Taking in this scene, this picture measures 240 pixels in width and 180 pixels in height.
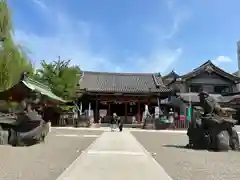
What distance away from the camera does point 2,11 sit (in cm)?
1664

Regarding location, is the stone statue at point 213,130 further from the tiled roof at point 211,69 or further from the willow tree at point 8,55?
the tiled roof at point 211,69

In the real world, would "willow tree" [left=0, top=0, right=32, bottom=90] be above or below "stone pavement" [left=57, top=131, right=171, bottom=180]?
above

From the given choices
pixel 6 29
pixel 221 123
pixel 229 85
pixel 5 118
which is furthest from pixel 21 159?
pixel 229 85

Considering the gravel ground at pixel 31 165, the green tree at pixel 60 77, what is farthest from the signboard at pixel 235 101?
the gravel ground at pixel 31 165

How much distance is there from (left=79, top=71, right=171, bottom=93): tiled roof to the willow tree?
22.4 metres

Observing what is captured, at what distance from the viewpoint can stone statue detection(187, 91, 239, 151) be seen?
13.2 m

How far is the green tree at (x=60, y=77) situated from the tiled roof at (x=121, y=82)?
5.29m

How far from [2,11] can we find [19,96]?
4974 mm

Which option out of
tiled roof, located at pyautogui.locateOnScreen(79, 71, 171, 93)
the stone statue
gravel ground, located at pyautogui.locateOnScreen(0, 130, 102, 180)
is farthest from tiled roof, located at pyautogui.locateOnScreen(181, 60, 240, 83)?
gravel ground, located at pyautogui.locateOnScreen(0, 130, 102, 180)

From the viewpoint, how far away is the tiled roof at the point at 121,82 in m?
40.7

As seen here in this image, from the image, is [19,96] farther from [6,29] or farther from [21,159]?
[21,159]

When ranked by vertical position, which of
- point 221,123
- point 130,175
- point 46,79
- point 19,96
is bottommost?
point 130,175

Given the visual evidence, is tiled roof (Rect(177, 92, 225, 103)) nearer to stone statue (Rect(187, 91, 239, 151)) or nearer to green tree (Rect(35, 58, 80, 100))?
green tree (Rect(35, 58, 80, 100))

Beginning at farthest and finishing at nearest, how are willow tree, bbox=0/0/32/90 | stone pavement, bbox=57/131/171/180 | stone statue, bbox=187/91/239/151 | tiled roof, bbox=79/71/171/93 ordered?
tiled roof, bbox=79/71/171/93
willow tree, bbox=0/0/32/90
stone statue, bbox=187/91/239/151
stone pavement, bbox=57/131/171/180
